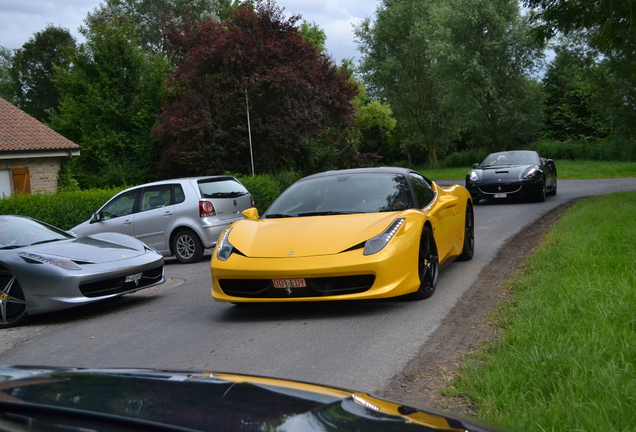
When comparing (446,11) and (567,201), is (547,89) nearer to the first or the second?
(446,11)

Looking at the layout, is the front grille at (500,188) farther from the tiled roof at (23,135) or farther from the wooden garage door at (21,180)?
the wooden garage door at (21,180)

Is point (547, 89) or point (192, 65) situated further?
point (547, 89)

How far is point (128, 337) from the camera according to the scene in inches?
255

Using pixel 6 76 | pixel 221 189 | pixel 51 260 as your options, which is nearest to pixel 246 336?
pixel 51 260

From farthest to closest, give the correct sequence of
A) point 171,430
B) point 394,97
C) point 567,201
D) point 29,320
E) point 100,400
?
point 394,97, point 567,201, point 29,320, point 100,400, point 171,430

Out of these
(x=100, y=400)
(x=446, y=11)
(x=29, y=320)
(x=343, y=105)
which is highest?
(x=446, y=11)

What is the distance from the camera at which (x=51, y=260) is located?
7.75m

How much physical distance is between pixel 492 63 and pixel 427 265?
38181mm

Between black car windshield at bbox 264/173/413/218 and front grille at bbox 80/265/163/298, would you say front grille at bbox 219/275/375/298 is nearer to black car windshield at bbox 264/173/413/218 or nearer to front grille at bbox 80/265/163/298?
black car windshield at bbox 264/173/413/218

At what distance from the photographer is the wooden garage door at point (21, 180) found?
2514 cm

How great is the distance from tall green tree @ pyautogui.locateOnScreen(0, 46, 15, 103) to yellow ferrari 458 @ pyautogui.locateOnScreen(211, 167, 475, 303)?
59414 millimetres

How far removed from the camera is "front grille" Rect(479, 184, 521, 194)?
1848 cm

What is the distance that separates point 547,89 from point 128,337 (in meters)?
54.3

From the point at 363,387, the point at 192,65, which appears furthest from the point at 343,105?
the point at 363,387
